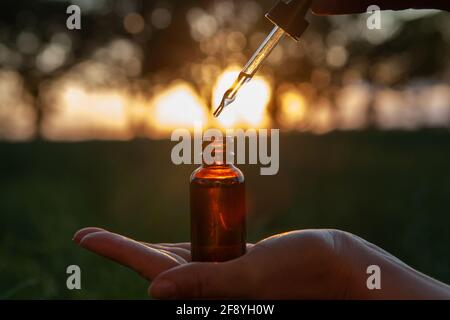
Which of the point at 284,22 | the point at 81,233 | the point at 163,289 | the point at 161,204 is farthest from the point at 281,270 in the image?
the point at 161,204

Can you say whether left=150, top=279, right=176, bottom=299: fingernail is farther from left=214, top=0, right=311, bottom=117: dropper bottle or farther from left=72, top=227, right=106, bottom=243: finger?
left=214, top=0, right=311, bottom=117: dropper bottle

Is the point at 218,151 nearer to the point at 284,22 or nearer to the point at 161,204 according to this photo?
the point at 284,22

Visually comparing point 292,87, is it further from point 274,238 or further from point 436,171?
point 274,238

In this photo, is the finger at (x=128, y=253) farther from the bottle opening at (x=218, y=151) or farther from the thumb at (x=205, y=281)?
the bottle opening at (x=218, y=151)

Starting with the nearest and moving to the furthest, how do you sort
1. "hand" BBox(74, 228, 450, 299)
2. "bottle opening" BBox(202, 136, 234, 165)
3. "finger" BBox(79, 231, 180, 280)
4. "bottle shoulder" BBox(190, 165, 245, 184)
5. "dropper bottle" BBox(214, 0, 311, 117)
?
1. "hand" BBox(74, 228, 450, 299)
2. "finger" BBox(79, 231, 180, 280)
3. "dropper bottle" BBox(214, 0, 311, 117)
4. "bottle opening" BBox(202, 136, 234, 165)
5. "bottle shoulder" BBox(190, 165, 245, 184)

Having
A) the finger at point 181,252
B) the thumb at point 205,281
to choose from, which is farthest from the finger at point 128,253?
the finger at point 181,252

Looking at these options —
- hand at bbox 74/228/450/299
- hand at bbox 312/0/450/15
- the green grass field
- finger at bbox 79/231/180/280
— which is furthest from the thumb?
the green grass field
